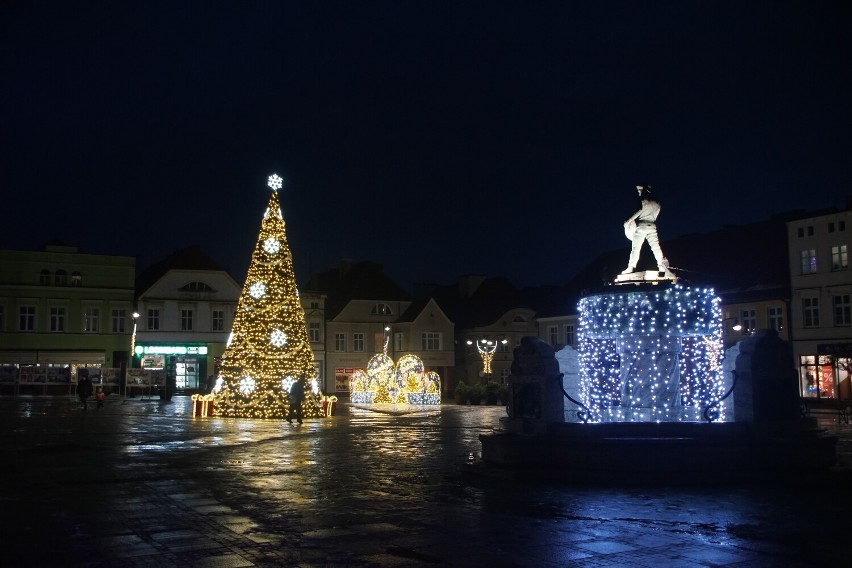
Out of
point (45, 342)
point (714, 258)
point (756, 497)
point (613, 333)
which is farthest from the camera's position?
point (45, 342)

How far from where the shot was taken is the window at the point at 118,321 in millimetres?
63991

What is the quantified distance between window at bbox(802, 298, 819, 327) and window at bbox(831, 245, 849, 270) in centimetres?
209

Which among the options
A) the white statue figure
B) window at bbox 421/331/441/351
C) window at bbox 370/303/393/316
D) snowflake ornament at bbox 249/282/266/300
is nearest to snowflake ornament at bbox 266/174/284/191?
snowflake ornament at bbox 249/282/266/300

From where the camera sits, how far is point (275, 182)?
31906mm

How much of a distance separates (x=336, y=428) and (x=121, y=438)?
675 cm

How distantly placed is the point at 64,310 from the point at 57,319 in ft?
2.57

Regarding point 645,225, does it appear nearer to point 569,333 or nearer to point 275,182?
point 275,182

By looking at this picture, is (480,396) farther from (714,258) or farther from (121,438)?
(121,438)

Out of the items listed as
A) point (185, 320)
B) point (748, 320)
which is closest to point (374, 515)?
point (748, 320)

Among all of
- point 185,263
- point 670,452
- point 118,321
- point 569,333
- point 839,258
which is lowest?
point 670,452

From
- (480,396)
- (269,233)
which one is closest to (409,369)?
(480,396)

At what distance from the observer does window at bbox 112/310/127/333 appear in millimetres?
63991

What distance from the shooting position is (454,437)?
2298 cm

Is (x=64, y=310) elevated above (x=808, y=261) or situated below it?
below
